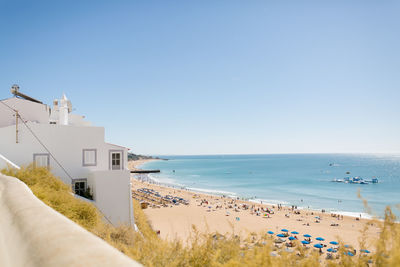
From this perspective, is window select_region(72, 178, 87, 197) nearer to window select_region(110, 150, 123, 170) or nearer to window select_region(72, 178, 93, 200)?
window select_region(72, 178, 93, 200)

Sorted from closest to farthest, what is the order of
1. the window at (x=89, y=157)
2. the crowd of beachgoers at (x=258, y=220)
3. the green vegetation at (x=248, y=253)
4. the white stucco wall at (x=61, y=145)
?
the green vegetation at (x=248, y=253) → the white stucco wall at (x=61, y=145) → the window at (x=89, y=157) → the crowd of beachgoers at (x=258, y=220)

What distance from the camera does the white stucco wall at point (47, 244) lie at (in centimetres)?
153

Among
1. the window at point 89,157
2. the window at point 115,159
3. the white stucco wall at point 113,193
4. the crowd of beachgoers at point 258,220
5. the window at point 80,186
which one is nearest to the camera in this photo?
the white stucco wall at point 113,193

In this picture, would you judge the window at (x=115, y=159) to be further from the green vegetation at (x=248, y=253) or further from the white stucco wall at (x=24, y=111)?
the green vegetation at (x=248, y=253)

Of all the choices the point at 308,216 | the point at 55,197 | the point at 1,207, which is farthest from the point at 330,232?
the point at 1,207

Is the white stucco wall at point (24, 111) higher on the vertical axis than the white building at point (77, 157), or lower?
higher

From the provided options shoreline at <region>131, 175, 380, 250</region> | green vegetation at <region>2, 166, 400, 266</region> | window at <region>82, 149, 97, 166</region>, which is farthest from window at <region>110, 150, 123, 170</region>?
green vegetation at <region>2, 166, 400, 266</region>

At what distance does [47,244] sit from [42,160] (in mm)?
11691

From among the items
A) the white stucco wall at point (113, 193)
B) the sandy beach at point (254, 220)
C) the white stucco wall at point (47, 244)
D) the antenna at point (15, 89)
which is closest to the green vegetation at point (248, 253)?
the white stucco wall at point (47, 244)

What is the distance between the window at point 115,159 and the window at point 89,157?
3.11 feet

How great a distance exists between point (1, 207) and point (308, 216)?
1364 inches

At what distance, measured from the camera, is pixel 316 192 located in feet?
169

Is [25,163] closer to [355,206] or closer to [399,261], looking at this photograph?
[399,261]

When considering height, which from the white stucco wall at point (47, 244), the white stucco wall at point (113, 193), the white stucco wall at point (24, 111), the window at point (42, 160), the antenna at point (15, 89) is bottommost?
the white stucco wall at point (113, 193)
